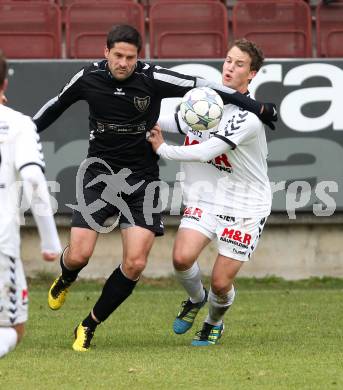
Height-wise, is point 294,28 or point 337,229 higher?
point 294,28

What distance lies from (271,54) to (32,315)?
17.3ft

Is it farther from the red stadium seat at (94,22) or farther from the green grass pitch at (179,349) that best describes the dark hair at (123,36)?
the red stadium seat at (94,22)

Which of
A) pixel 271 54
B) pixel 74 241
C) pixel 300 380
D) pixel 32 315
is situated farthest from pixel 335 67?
pixel 300 380

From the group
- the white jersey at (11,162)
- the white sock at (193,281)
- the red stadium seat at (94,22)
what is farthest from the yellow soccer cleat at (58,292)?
the red stadium seat at (94,22)

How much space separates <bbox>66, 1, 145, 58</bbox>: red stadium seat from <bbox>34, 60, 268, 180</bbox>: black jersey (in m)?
5.66

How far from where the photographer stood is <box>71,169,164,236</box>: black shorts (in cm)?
856

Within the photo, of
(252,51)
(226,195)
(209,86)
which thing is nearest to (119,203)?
(226,195)

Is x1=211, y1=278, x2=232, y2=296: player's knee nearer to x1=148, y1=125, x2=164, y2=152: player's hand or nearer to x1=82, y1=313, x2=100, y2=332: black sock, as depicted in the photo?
x1=82, y1=313, x2=100, y2=332: black sock

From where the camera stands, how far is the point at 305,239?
14008 millimetres

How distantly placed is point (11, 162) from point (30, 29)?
8561 mm

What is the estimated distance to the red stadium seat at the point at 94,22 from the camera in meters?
14.3

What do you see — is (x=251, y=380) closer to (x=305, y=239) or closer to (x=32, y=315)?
(x=32, y=315)

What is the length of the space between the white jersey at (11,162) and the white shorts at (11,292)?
0.06 meters

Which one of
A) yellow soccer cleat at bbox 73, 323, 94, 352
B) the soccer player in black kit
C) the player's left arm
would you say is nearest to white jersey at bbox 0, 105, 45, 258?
the soccer player in black kit
